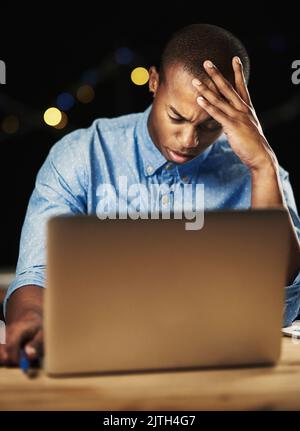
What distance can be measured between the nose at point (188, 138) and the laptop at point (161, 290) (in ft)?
2.60

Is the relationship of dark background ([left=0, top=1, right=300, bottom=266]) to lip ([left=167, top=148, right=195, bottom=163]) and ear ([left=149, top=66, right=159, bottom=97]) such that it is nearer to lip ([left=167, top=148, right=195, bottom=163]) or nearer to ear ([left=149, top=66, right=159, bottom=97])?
ear ([left=149, top=66, right=159, bottom=97])

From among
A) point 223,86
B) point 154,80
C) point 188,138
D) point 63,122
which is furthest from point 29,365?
point 63,122

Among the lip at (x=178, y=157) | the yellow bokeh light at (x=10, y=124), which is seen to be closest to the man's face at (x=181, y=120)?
the lip at (x=178, y=157)

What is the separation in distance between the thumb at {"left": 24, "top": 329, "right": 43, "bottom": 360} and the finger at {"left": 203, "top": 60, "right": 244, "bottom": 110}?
3.09ft

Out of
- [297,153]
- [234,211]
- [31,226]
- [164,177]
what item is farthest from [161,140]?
[297,153]

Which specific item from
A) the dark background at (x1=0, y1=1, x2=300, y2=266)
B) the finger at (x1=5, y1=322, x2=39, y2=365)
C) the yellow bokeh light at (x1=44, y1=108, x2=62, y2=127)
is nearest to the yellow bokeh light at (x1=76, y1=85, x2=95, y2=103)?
the dark background at (x1=0, y1=1, x2=300, y2=266)

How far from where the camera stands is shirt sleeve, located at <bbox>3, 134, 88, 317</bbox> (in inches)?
74.3

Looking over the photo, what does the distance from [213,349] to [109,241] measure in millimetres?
277

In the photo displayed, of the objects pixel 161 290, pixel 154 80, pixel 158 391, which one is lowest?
pixel 158 391

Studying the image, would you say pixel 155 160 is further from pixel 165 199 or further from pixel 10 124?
pixel 10 124

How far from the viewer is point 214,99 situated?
2039 mm

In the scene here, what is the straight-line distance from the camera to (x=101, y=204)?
2258 mm

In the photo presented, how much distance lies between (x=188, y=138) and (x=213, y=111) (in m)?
0.10
